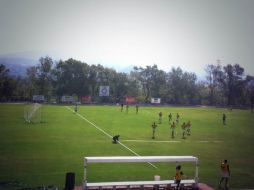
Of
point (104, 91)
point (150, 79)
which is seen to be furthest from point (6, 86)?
point (150, 79)

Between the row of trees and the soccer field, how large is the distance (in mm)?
56265

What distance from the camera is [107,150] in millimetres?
29219

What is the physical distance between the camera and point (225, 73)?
114562 millimetres

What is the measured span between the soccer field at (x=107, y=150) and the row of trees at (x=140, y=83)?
56.3 metres

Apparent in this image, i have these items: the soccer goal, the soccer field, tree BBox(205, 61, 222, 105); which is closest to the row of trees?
tree BBox(205, 61, 222, 105)

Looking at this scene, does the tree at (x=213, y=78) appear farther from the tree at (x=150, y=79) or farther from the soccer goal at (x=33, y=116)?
the soccer goal at (x=33, y=116)

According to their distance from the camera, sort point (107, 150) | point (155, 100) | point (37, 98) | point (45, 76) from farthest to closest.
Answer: point (155, 100), point (45, 76), point (37, 98), point (107, 150)

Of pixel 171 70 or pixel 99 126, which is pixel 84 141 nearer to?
pixel 99 126

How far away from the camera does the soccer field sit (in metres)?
21.9

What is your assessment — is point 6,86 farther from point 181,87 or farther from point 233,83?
point 233,83

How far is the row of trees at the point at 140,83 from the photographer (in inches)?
4023

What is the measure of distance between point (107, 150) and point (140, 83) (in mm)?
85944

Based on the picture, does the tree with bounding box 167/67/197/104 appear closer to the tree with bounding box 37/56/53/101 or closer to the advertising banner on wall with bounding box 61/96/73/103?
the advertising banner on wall with bounding box 61/96/73/103

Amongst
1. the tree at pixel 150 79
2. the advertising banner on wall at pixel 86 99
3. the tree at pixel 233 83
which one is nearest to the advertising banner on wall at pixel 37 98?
the advertising banner on wall at pixel 86 99
